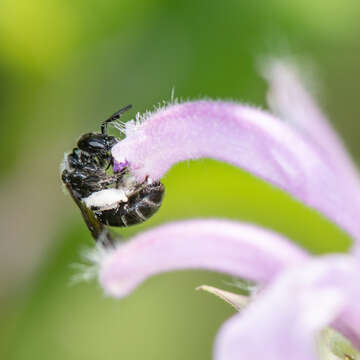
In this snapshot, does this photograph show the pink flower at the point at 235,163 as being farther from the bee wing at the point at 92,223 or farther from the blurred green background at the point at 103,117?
the blurred green background at the point at 103,117

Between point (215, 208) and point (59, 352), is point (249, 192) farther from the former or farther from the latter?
point (59, 352)

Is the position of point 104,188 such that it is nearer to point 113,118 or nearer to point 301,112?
point 113,118

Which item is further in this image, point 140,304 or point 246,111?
point 140,304

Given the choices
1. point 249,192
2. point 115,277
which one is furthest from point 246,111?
point 249,192

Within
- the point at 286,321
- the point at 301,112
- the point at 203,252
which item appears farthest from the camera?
the point at 301,112

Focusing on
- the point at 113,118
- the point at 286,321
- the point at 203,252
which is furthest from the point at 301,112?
the point at 286,321

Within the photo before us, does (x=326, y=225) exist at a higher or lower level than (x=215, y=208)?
lower
